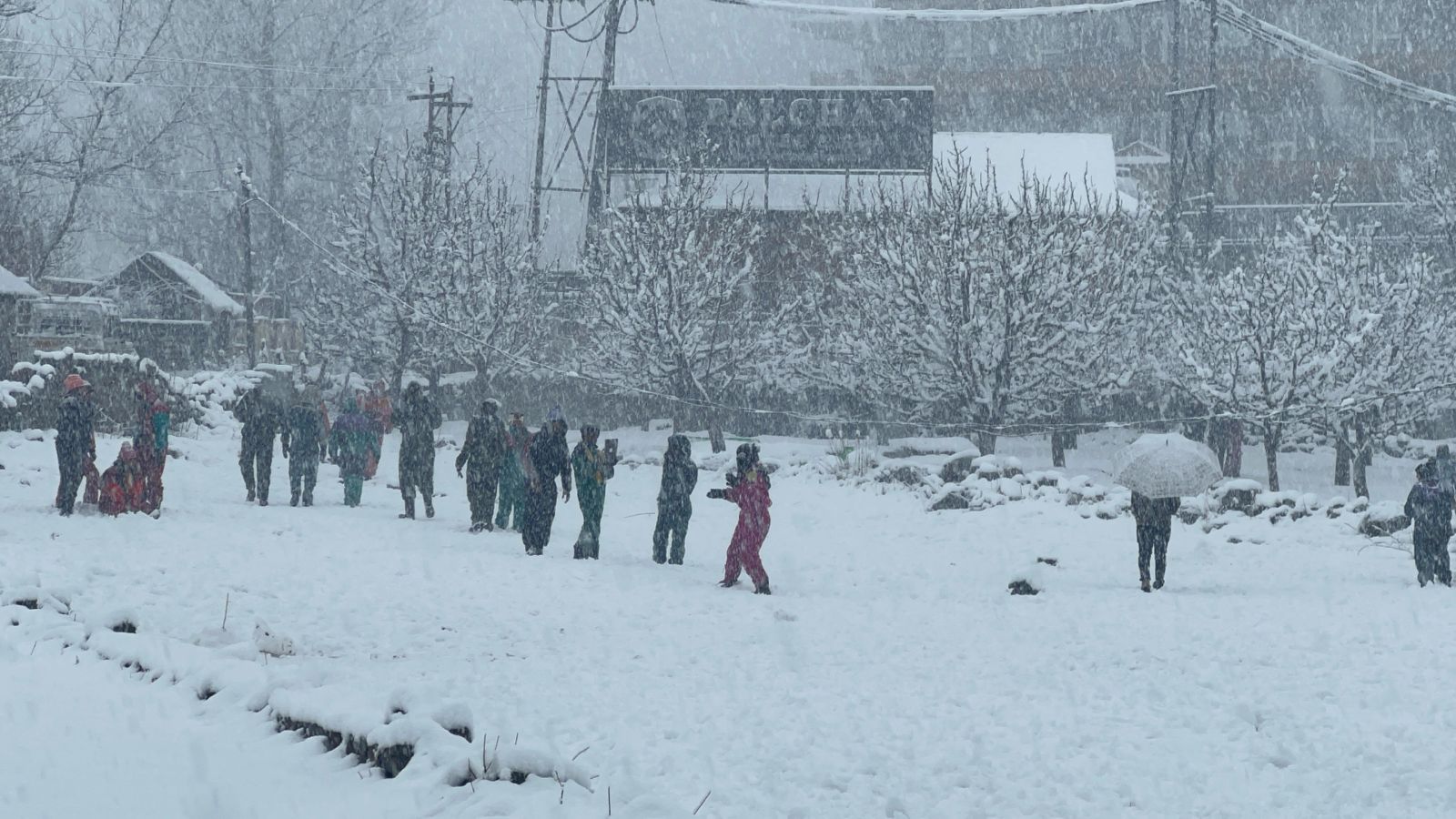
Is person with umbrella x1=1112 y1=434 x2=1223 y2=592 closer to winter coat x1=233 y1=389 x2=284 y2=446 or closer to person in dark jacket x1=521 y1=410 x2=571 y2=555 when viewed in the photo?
person in dark jacket x1=521 y1=410 x2=571 y2=555

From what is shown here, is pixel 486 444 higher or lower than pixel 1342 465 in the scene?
higher

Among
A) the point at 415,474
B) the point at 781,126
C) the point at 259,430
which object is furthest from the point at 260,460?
the point at 781,126

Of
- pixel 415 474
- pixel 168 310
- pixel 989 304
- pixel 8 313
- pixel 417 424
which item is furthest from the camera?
pixel 168 310

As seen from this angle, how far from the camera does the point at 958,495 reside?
21688 millimetres

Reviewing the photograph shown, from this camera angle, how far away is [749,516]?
13.0 m

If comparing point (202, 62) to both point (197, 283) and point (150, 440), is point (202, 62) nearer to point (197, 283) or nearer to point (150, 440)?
point (197, 283)

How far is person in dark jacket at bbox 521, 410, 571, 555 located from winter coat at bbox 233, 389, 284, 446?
5.03 meters

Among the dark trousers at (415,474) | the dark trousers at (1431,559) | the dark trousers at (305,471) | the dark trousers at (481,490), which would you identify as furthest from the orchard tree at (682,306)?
the dark trousers at (1431,559)

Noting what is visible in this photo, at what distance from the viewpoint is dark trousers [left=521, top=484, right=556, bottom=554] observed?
47.1 ft

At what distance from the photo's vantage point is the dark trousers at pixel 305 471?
A: 18203mm

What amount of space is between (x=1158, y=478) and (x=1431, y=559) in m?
3.27

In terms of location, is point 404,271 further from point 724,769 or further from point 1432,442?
point 724,769

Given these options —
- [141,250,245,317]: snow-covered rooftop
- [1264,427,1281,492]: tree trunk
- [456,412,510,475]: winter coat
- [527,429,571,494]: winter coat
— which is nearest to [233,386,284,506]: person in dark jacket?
[456,412,510,475]: winter coat

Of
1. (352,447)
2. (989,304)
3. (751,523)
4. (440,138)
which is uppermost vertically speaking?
(440,138)
